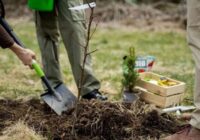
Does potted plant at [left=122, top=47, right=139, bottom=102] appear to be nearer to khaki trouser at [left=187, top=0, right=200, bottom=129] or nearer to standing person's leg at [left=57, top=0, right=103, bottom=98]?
standing person's leg at [left=57, top=0, right=103, bottom=98]

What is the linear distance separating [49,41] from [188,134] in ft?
5.75

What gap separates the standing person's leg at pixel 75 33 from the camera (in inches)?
178

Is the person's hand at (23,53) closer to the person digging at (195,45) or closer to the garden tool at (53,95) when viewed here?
the garden tool at (53,95)

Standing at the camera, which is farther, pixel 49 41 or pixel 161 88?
pixel 49 41

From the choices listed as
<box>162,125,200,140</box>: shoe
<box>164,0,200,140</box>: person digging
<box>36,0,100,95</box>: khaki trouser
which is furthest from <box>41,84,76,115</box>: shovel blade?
<box>164,0,200,140</box>: person digging

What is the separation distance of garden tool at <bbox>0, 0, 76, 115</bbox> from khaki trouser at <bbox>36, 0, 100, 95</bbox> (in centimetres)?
16

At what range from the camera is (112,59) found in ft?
23.8

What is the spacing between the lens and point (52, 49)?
15.8 feet

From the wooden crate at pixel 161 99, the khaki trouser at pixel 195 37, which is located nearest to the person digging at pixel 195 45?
the khaki trouser at pixel 195 37

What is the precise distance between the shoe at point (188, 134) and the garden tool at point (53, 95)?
1081 millimetres

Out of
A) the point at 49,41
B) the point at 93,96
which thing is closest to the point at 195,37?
the point at 93,96

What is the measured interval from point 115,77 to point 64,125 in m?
2.20

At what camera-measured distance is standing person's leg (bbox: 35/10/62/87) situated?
15.4 feet

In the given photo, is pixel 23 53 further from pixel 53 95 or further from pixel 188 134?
pixel 188 134
